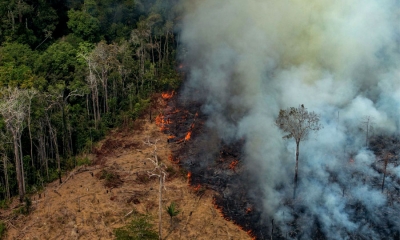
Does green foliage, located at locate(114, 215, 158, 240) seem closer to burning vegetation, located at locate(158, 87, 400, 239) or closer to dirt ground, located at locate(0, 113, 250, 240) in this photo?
dirt ground, located at locate(0, 113, 250, 240)

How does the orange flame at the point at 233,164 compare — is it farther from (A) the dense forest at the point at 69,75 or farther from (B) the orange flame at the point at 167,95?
(B) the orange flame at the point at 167,95

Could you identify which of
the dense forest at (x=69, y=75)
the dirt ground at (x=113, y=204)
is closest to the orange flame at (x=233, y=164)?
the dirt ground at (x=113, y=204)

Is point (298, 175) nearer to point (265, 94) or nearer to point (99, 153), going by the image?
point (265, 94)

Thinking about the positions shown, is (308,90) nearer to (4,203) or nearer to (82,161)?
(82,161)

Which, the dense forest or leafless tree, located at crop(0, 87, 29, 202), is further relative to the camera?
the dense forest

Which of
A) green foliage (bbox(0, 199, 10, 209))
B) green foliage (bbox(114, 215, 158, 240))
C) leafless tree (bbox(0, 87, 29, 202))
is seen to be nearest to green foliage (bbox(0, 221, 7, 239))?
green foliage (bbox(0, 199, 10, 209))

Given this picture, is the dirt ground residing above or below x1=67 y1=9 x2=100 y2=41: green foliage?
below

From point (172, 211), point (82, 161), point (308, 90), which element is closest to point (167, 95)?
point (82, 161)
